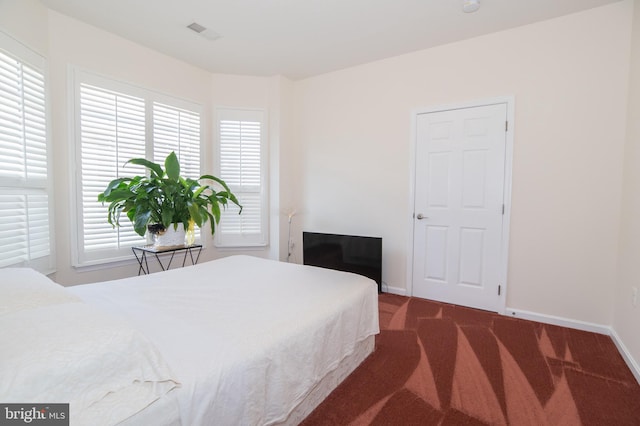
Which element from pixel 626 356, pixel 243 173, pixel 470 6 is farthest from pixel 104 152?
pixel 626 356

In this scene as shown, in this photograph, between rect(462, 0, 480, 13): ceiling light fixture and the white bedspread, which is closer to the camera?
the white bedspread

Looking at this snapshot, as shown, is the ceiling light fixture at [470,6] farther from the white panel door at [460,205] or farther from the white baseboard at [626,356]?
the white baseboard at [626,356]

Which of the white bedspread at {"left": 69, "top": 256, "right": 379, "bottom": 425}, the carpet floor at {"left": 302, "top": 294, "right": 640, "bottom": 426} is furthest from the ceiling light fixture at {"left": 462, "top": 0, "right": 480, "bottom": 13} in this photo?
the carpet floor at {"left": 302, "top": 294, "right": 640, "bottom": 426}

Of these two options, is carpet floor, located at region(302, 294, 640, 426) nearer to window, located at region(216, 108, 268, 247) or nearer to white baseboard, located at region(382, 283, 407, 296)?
white baseboard, located at region(382, 283, 407, 296)

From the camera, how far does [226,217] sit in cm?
392

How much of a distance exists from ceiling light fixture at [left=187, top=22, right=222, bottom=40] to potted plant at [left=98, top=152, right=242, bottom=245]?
122 centimetres

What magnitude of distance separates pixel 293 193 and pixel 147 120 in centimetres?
189

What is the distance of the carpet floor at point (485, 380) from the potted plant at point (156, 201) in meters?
2.18

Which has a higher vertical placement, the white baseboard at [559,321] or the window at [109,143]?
the window at [109,143]

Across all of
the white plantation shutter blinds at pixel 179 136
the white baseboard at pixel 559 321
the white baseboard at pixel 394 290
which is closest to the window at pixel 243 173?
the white plantation shutter blinds at pixel 179 136

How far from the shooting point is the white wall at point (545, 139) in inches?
96.2

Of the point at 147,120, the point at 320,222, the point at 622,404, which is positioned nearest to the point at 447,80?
the point at 320,222

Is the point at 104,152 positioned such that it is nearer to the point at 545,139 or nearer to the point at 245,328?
the point at 245,328

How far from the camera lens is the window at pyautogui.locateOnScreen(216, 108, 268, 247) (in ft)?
12.7
